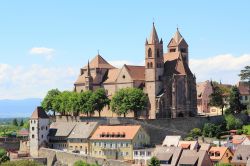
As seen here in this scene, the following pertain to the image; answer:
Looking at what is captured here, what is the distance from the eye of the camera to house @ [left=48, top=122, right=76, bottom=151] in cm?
12400

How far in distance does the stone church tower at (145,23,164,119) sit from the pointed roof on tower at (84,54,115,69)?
16.4 meters

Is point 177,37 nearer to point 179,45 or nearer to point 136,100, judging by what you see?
point 179,45

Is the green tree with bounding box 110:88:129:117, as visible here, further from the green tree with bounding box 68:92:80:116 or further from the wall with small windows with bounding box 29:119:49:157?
the wall with small windows with bounding box 29:119:49:157

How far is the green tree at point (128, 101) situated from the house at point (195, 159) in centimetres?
3158

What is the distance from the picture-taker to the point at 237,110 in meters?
139

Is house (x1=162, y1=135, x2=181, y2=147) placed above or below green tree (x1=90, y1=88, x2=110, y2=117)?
below

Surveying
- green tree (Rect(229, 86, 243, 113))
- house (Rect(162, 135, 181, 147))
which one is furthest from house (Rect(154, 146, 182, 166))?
green tree (Rect(229, 86, 243, 113))

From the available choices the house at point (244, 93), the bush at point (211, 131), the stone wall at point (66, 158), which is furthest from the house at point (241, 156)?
the house at point (244, 93)

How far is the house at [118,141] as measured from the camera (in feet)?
368

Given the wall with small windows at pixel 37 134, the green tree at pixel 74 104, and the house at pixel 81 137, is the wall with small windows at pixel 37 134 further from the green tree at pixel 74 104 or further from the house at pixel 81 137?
the green tree at pixel 74 104

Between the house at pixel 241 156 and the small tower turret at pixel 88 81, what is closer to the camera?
the house at pixel 241 156

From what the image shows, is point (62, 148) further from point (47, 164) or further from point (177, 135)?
point (177, 135)

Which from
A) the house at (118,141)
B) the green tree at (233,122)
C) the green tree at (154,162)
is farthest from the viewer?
the green tree at (233,122)

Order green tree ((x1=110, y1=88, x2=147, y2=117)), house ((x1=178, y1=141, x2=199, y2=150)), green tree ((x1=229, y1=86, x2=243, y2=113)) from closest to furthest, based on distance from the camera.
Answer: house ((x1=178, y1=141, x2=199, y2=150))
green tree ((x1=110, y1=88, x2=147, y2=117))
green tree ((x1=229, y1=86, x2=243, y2=113))
